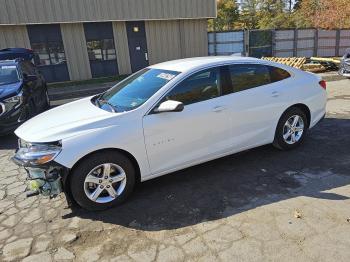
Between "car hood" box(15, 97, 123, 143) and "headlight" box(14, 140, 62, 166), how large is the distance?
0.06 meters

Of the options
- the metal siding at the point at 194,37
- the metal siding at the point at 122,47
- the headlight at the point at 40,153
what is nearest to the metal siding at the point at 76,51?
the metal siding at the point at 122,47

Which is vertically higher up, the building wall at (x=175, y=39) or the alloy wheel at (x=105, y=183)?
the building wall at (x=175, y=39)

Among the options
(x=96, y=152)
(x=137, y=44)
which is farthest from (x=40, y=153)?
(x=137, y=44)

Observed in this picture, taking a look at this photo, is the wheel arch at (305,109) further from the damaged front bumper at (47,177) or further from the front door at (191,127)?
the damaged front bumper at (47,177)

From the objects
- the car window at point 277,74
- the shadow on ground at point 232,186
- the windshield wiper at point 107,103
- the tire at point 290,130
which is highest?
the car window at point 277,74

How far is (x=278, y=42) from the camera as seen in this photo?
1956 centimetres

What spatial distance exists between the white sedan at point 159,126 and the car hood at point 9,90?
9.35 ft

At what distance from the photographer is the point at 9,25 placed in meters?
15.5

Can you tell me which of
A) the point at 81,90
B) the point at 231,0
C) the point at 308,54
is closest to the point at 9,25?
the point at 81,90

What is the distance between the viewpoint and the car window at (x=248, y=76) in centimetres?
454

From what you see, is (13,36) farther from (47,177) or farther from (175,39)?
(47,177)

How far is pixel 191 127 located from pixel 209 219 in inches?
45.8

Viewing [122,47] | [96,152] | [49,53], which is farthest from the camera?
[122,47]

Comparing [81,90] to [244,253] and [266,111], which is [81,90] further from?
[244,253]
